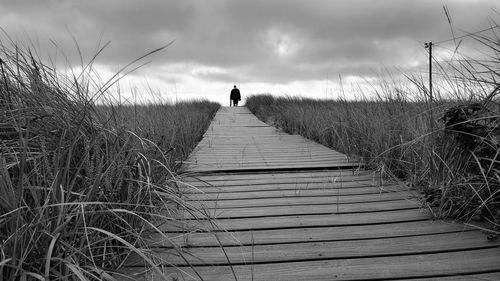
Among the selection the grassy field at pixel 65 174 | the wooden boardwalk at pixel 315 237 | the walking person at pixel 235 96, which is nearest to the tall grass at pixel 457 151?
the wooden boardwalk at pixel 315 237

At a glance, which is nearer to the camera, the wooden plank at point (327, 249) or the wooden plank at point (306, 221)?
the wooden plank at point (327, 249)

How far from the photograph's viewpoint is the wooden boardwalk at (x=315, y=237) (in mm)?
1656

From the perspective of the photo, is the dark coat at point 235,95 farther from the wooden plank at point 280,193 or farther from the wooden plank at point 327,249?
the wooden plank at point 327,249

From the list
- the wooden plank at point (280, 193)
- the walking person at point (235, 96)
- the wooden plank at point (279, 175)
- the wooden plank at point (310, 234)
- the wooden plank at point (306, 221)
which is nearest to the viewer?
the wooden plank at point (310, 234)

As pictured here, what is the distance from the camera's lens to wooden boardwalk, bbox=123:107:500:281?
5.43 ft

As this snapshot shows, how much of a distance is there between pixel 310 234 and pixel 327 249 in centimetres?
20

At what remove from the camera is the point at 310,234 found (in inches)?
81.5

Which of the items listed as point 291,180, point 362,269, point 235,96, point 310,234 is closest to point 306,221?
point 310,234

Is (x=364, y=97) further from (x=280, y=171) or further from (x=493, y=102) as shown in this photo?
(x=493, y=102)

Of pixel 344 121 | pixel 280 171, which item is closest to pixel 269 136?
pixel 344 121

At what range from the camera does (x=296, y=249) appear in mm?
1881

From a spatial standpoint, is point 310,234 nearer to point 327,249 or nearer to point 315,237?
point 315,237

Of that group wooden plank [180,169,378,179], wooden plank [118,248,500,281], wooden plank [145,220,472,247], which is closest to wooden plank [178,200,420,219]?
wooden plank [145,220,472,247]

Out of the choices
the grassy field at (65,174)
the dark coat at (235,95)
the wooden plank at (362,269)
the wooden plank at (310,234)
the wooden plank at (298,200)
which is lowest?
the wooden plank at (362,269)
